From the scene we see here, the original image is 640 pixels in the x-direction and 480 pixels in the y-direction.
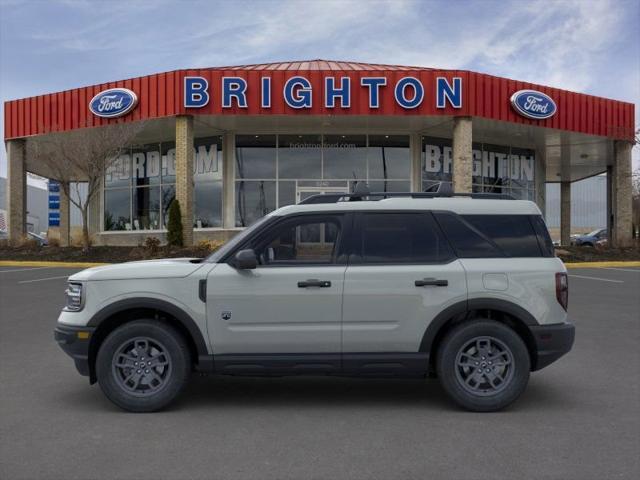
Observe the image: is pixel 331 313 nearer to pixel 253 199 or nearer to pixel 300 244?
pixel 300 244

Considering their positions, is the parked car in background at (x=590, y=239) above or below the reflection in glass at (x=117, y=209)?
below

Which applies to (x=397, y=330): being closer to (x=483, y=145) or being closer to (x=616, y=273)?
(x=616, y=273)

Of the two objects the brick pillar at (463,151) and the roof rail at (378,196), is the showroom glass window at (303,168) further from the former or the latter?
the roof rail at (378,196)

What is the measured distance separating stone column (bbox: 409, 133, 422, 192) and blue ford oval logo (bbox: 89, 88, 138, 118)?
11.0m

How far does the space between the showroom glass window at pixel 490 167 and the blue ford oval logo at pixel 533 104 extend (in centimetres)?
415

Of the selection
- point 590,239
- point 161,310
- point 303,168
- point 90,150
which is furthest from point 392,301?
point 590,239

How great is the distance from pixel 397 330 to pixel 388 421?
28.1 inches

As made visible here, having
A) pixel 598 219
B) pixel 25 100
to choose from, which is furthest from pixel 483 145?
pixel 598 219

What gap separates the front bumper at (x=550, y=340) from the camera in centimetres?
489

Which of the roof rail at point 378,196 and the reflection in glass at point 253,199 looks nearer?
the roof rail at point 378,196

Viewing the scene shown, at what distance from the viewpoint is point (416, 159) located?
24.6 m

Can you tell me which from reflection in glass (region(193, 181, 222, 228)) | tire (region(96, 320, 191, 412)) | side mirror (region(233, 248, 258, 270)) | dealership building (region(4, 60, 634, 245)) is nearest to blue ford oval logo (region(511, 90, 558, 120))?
dealership building (region(4, 60, 634, 245))

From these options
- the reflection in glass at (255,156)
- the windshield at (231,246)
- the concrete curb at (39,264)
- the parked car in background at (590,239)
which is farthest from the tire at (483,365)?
the parked car in background at (590,239)

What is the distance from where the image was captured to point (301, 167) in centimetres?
2425
